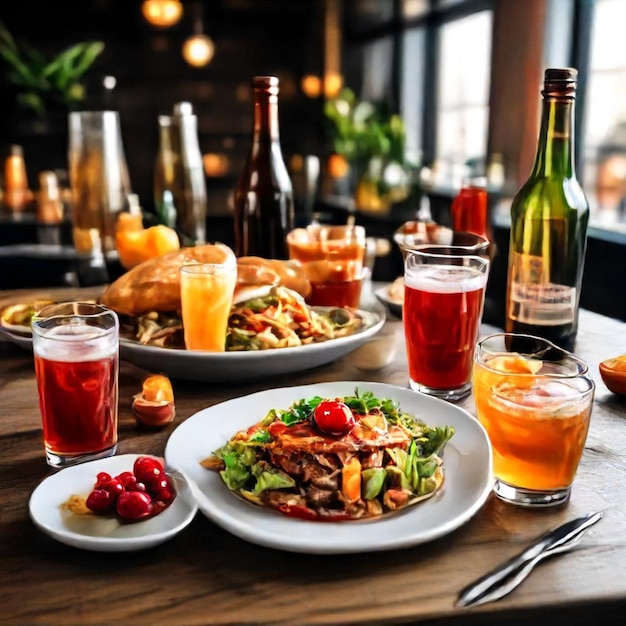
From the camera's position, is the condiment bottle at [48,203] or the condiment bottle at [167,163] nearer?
the condiment bottle at [167,163]

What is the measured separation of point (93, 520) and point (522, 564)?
415 millimetres

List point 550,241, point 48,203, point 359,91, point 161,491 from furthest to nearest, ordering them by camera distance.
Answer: point 359,91 < point 48,203 < point 550,241 < point 161,491

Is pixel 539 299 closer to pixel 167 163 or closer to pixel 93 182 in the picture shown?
pixel 167 163

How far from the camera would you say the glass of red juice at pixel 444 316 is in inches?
45.0

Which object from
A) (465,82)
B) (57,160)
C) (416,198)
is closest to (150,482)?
(416,198)

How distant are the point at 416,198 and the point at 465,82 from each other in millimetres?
1039

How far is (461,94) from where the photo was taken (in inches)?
220

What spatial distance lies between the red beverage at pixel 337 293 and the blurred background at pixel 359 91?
1.94 meters

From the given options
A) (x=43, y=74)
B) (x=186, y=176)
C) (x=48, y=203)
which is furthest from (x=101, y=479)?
(x=43, y=74)

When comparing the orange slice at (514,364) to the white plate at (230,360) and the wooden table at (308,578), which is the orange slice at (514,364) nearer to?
the wooden table at (308,578)

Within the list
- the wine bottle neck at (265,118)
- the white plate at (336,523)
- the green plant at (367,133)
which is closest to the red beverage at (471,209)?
the wine bottle neck at (265,118)

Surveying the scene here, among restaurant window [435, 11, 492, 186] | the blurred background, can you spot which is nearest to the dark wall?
the blurred background

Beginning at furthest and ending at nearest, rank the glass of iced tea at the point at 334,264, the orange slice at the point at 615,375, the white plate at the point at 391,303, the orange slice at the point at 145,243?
the orange slice at the point at 145,243 < the white plate at the point at 391,303 < the glass of iced tea at the point at 334,264 < the orange slice at the point at 615,375

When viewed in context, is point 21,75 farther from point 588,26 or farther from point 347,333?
point 347,333
